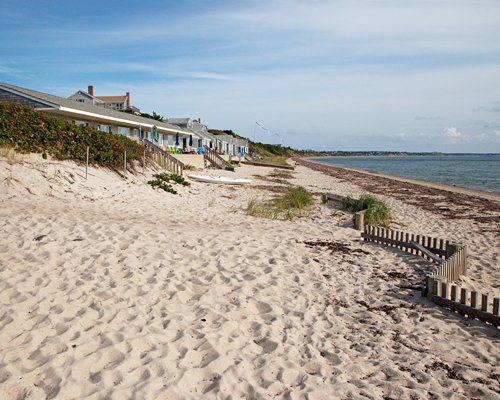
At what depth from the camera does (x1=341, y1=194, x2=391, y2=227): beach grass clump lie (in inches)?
532

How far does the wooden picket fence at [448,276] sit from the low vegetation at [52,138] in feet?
40.8

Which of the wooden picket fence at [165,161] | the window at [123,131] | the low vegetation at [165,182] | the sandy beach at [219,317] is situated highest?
the window at [123,131]

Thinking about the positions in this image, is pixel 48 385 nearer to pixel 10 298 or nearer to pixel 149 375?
pixel 149 375

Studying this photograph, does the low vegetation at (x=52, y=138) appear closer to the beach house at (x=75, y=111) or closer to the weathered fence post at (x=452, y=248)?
the beach house at (x=75, y=111)

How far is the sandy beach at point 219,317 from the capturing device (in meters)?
4.12

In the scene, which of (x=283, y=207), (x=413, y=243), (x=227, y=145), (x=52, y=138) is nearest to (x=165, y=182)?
(x=52, y=138)

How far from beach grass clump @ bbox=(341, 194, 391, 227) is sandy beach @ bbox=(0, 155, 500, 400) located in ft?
9.83

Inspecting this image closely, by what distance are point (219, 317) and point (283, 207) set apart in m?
9.50

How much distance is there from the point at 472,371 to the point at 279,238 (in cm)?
583

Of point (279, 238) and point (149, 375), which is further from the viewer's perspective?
point (279, 238)

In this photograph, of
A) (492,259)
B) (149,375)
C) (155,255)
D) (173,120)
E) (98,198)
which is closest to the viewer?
(149,375)

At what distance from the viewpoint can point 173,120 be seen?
56469 millimetres

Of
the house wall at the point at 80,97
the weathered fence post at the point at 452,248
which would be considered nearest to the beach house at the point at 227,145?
the house wall at the point at 80,97

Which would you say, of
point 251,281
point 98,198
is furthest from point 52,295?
point 98,198
